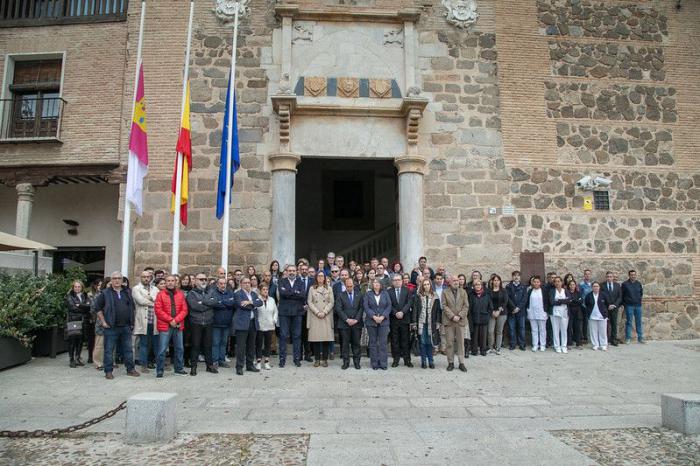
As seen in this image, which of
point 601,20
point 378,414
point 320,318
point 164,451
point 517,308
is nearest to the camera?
point 164,451

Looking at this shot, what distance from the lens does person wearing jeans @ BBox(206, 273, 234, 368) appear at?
7922mm

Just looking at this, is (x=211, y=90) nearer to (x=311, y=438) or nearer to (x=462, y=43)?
(x=462, y=43)

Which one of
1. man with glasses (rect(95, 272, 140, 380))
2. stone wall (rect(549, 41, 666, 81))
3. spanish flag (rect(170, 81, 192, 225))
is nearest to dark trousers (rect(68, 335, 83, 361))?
man with glasses (rect(95, 272, 140, 380))

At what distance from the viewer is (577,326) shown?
34.1ft

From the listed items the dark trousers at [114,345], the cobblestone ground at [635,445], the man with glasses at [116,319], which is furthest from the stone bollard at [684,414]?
the dark trousers at [114,345]

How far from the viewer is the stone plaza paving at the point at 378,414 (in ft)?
13.7

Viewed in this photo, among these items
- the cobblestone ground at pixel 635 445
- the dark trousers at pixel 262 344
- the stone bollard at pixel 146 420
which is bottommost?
the cobblestone ground at pixel 635 445

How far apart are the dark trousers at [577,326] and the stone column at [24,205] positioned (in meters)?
13.2

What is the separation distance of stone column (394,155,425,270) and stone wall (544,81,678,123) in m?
3.63

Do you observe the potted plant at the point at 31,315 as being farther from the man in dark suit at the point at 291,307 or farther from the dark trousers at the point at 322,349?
the dark trousers at the point at 322,349

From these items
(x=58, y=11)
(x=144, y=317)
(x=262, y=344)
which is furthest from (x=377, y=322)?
(x=58, y=11)

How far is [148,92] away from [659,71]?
12.4 meters

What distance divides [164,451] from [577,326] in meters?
8.91

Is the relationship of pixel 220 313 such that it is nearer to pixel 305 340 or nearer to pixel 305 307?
pixel 305 307
